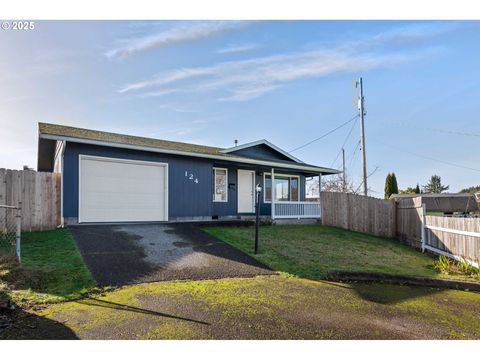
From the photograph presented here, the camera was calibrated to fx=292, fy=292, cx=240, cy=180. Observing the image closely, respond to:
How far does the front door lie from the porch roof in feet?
2.03

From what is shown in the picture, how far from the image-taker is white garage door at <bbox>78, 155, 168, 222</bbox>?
386 inches

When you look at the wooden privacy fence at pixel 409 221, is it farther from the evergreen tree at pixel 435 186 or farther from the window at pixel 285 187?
the evergreen tree at pixel 435 186

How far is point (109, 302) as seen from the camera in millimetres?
4242

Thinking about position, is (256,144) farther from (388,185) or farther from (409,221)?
(388,185)

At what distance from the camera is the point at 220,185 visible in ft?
45.2

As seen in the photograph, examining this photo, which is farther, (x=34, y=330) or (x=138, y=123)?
(x=138, y=123)

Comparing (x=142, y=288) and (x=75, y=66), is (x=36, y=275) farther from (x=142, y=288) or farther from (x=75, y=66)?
(x=75, y=66)

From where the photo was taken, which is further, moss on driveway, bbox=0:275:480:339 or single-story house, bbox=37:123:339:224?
single-story house, bbox=37:123:339:224

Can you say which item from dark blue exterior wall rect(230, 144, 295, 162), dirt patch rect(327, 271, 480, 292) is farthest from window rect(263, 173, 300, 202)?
dirt patch rect(327, 271, 480, 292)

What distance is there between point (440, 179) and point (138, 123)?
2230 inches

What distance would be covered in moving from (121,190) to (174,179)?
6.72 ft

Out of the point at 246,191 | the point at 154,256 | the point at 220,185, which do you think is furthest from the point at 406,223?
the point at 154,256

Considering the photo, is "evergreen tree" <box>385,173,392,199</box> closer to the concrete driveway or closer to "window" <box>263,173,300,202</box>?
"window" <box>263,173,300,202</box>

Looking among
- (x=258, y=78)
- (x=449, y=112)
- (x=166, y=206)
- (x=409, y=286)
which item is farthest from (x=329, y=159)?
(x=409, y=286)
